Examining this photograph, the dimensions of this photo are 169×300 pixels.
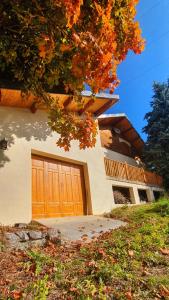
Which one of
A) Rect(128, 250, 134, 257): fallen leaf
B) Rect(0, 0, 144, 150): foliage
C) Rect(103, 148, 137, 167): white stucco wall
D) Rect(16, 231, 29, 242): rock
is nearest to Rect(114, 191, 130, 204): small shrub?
Rect(103, 148, 137, 167): white stucco wall

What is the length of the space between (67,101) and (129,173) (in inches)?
255

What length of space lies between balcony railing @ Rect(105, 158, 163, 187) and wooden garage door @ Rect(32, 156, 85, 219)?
2.54 meters

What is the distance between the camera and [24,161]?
891 centimetres

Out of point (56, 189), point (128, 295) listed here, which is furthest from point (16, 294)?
point (56, 189)

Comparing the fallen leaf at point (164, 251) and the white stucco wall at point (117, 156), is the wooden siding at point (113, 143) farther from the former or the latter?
the fallen leaf at point (164, 251)

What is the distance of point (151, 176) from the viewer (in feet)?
59.6

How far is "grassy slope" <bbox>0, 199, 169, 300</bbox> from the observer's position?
10.5ft

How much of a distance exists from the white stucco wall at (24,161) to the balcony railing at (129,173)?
5.12 feet

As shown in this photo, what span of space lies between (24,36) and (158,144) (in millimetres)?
16446

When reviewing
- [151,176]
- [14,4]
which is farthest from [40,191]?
[151,176]

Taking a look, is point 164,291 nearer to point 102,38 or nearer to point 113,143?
point 102,38

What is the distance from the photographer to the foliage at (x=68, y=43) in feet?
10.6

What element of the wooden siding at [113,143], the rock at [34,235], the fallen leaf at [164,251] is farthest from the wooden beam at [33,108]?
the wooden siding at [113,143]

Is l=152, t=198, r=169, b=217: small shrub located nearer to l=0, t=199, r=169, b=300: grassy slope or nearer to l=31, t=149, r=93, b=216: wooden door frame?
l=31, t=149, r=93, b=216: wooden door frame
